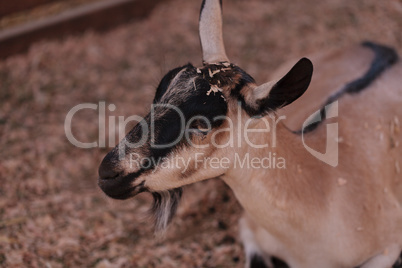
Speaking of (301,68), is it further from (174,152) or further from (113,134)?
(113,134)

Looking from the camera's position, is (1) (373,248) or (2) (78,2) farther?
(2) (78,2)

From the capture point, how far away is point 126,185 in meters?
2.64

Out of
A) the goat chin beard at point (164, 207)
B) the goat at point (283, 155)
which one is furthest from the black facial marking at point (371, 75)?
the goat chin beard at point (164, 207)

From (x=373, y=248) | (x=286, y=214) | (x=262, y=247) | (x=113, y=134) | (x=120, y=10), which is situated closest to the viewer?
(x=286, y=214)

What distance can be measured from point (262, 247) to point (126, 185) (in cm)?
137

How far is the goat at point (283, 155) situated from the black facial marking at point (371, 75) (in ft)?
0.04

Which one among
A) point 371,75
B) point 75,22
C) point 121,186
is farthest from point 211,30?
point 75,22

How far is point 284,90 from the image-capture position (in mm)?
2379

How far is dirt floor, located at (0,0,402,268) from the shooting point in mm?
3844

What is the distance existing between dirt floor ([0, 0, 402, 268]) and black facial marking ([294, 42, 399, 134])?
3.66 ft

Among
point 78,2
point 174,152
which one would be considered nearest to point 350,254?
point 174,152

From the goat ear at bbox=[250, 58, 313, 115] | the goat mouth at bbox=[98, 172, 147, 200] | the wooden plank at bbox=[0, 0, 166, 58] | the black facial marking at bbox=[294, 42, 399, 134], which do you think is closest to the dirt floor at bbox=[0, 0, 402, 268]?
the wooden plank at bbox=[0, 0, 166, 58]

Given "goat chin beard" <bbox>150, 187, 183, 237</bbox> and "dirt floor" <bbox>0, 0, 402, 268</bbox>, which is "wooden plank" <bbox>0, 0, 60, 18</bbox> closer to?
"dirt floor" <bbox>0, 0, 402, 268</bbox>

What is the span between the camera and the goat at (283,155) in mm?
2555
